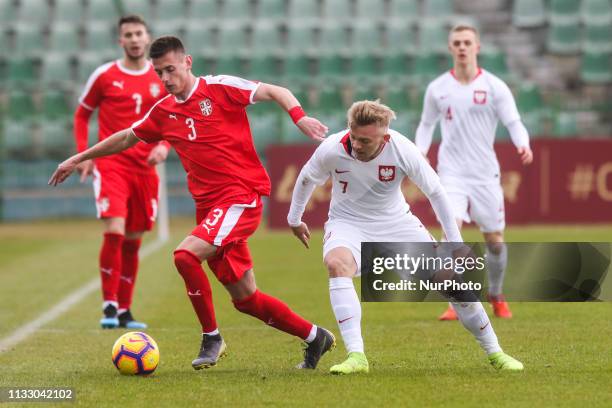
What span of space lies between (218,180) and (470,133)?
340cm

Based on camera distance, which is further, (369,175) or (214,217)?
(214,217)

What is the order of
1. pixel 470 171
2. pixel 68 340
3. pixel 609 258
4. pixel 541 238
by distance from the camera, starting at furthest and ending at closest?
1. pixel 541 238
2. pixel 470 171
3. pixel 68 340
4. pixel 609 258

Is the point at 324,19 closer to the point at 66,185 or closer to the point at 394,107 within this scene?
the point at 394,107

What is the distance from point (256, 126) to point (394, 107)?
9.20ft

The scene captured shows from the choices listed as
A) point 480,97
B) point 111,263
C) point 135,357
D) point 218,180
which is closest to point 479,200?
point 480,97

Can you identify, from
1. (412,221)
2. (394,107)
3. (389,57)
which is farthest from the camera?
(389,57)

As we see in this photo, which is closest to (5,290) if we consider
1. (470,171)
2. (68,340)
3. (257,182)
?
(68,340)

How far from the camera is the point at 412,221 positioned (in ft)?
22.6

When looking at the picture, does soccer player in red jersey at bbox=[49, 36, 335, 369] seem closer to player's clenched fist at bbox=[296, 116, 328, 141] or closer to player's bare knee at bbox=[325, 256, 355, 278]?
player's bare knee at bbox=[325, 256, 355, 278]

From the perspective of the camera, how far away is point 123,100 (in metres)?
9.42

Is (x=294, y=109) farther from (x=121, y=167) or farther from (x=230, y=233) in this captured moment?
(x=121, y=167)

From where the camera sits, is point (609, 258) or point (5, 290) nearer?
point (609, 258)

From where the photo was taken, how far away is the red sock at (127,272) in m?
9.55

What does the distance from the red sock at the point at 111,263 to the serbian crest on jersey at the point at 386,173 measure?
11.1 feet
